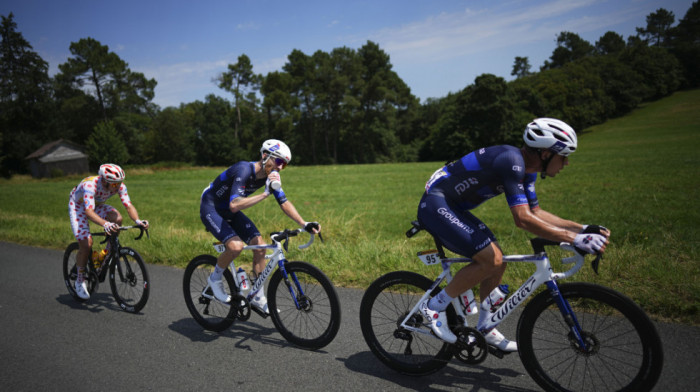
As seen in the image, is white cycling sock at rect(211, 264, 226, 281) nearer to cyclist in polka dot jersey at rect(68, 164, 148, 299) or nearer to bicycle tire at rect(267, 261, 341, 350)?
bicycle tire at rect(267, 261, 341, 350)

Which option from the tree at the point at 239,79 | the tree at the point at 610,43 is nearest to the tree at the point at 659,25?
the tree at the point at 610,43

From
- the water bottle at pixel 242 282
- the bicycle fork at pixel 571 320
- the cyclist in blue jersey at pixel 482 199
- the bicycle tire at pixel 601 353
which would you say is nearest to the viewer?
the bicycle tire at pixel 601 353

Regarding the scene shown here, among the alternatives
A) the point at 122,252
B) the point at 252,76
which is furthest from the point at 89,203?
the point at 252,76

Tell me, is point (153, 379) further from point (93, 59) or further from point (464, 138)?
point (93, 59)

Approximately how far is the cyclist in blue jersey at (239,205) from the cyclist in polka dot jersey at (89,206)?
1488 millimetres

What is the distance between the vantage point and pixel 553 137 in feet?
9.65

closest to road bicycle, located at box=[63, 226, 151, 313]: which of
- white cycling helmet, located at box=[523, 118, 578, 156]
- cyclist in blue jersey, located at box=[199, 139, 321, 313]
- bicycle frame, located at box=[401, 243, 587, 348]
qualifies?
cyclist in blue jersey, located at box=[199, 139, 321, 313]

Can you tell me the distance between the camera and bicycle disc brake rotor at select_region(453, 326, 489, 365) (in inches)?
119

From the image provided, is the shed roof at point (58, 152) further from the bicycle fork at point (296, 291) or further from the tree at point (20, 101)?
the bicycle fork at point (296, 291)

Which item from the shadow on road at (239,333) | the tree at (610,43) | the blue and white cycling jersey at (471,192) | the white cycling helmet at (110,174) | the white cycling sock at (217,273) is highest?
the tree at (610,43)

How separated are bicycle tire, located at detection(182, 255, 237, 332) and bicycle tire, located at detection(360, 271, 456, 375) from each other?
179 cm

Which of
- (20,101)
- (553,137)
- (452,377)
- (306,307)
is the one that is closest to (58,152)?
(20,101)

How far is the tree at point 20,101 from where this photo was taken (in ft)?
170

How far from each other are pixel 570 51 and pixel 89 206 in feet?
466
